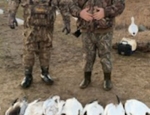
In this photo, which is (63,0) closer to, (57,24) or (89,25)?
(89,25)

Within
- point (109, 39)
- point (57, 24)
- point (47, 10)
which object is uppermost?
point (47, 10)

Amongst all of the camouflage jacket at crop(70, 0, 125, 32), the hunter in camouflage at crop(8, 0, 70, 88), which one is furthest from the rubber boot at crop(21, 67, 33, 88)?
the camouflage jacket at crop(70, 0, 125, 32)

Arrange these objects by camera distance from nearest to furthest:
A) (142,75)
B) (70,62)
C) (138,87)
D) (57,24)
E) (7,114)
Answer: (7,114) → (138,87) → (142,75) → (70,62) → (57,24)

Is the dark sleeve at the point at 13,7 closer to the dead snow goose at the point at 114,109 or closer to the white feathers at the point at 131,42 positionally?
the dead snow goose at the point at 114,109

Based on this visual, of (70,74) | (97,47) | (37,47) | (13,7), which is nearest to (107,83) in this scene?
(97,47)

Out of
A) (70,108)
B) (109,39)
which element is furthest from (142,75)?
(70,108)

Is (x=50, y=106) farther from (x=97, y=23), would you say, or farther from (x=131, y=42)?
(x=131, y=42)

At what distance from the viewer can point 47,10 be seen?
601cm

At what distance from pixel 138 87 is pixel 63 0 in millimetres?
1719

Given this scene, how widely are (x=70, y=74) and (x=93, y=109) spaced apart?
149cm

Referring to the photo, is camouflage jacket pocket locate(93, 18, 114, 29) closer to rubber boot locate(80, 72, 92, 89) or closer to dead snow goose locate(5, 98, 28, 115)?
rubber boot locate(80, 72, 92, 89)

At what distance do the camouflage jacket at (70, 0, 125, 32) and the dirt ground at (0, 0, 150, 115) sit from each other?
99cm

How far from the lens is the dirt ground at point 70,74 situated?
625 cm

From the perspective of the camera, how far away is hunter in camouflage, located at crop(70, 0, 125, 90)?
229 inches
